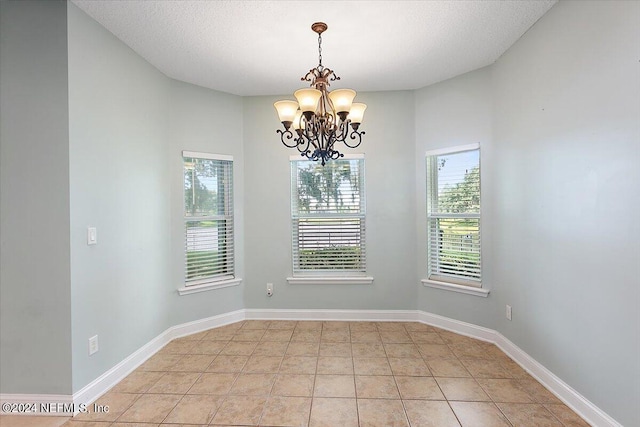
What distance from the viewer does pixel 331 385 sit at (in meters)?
2.36

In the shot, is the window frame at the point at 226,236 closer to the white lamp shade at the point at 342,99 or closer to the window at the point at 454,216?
the white lamp shade at the point at 342,99

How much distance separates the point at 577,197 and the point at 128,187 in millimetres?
3414

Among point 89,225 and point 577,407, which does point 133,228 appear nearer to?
point 89,225

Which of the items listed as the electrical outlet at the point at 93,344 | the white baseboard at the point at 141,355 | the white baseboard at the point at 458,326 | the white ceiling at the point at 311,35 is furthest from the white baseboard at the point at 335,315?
the white ceiling at the point at 311,35

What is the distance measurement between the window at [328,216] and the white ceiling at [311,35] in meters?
1.05

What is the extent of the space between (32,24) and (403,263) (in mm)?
3845

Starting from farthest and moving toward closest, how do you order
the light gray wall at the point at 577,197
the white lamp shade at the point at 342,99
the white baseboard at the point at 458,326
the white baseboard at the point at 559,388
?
the white baseboard at the point at 458,326 → the white lamp shade at the point at 342,99 → the white baseboard at the point at 559,388 → the light gray wall at the point at 577,197

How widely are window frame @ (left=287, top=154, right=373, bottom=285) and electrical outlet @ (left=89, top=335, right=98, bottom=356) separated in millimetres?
1972

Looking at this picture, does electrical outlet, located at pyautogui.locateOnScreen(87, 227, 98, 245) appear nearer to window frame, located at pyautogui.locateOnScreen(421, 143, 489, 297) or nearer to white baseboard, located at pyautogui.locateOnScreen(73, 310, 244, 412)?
white baseboard, located at pyautogui.locateOnScreen(73, 310, 244, 412)

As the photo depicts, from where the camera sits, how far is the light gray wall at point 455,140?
3.12 metres

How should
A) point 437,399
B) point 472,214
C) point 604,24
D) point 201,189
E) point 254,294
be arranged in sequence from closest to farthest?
point 604,24 < point 437,399 < point 472,214 < point 201,189 < point 254,294

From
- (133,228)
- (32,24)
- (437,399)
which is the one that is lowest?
(437,399)

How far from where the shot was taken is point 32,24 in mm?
2086

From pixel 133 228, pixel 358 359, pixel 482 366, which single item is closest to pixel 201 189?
pixel 133 228
